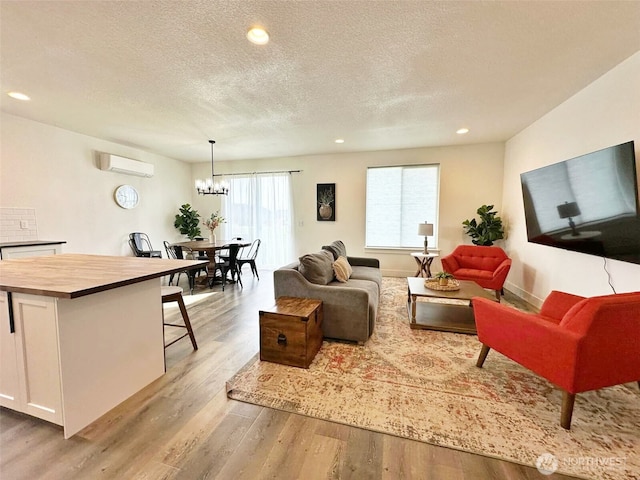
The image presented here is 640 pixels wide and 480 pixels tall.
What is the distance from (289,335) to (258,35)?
238 centimetres

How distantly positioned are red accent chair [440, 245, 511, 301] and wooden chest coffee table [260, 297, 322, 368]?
285 centimetres

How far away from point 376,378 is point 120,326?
190cm

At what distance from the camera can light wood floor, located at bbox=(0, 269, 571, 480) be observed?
132 centimetres

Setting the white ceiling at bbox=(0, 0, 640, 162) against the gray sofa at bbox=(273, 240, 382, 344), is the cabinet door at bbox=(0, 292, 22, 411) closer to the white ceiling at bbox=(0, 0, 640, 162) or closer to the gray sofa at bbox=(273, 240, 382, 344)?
the gray sofa at bbox=(273, 240, 382, 344)

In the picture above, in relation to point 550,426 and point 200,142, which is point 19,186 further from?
point 550,426

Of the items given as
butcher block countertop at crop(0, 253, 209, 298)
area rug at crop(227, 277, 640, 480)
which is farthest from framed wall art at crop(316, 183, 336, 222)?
butcher block countertop at crop(0, 253, 209, 298)

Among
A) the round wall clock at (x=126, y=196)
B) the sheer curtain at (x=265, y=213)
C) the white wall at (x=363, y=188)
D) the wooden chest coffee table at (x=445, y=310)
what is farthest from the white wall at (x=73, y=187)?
the wooden chest coffee table at (x=445, y=310)

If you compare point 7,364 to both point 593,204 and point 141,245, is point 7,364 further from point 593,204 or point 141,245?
point 593,204

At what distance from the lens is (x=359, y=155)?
565cm

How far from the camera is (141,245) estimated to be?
551cm

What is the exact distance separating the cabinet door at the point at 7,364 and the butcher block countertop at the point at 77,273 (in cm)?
22

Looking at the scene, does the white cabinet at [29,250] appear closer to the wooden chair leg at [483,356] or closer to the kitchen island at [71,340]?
the kitchen island at [71,340]

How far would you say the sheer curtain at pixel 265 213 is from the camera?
616 centimetres

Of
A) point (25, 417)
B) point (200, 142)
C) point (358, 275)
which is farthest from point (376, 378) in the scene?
point (200, 142)
